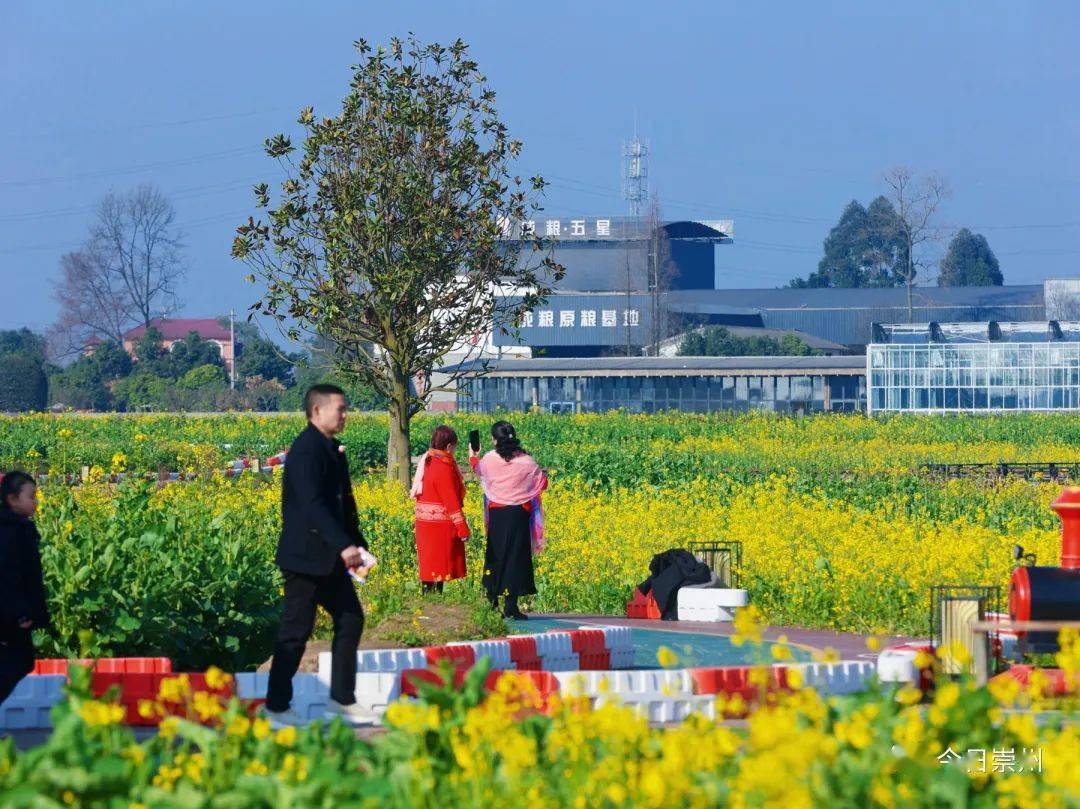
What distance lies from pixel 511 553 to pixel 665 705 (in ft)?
16.2

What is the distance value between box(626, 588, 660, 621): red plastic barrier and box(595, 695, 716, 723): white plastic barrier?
5.64 meters

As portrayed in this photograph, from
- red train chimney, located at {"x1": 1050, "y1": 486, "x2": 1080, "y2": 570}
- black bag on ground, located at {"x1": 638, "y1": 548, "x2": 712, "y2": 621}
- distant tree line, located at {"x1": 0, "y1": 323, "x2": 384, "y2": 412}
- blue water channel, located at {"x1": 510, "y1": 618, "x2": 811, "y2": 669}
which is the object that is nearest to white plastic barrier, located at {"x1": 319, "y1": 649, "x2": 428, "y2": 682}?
blue water channel, located at {"x1": 510, "y1": 618, "x2": 811, "y2": 669}

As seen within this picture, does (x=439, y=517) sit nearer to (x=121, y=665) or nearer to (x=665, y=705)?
(x=121, y=665)

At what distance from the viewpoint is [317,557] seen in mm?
8445

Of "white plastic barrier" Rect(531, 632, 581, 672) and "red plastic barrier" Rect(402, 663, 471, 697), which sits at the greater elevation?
"red plastic barrier" Rect(402, 663, 471, 697)

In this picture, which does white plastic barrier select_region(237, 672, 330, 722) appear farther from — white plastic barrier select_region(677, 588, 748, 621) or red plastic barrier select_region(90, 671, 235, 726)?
white plastic barrier select_region(677, 588, 748, 621)

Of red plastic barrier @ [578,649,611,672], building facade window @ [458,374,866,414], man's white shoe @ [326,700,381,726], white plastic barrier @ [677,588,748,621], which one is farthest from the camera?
building facade window @ [458,374,866,414]

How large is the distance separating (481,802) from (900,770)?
4.30ft

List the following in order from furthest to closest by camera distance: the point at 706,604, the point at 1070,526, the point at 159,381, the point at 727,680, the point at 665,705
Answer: the point at 159,381
the point at 706,604
the point at 1070,526
the point at 727,680
the point at 665,705

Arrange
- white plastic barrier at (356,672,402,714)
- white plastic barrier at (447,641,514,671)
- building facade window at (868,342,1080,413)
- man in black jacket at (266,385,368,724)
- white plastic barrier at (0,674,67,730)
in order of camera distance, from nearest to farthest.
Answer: man in black jacket at (266,385,368,724), white plastic barrier at (0,674,67,730), white plastic barrier at (356,672,402,714), white plastic barrier at (447,641,514,671), building facade window at (868,342,1080,413)

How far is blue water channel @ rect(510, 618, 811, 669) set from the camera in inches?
456

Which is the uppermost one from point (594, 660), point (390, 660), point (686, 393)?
point (686, 393)

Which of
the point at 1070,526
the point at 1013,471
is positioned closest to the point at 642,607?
the point at 1070,526

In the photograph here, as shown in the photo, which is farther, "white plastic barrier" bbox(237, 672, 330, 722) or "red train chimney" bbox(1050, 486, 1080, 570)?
"red train chimney" bbox(1050, 486, 1080, 570)
